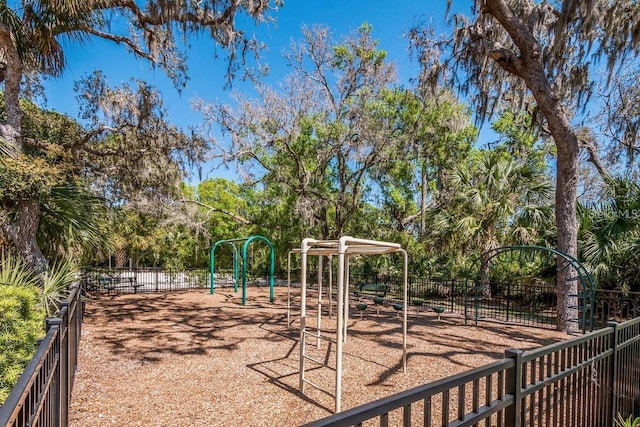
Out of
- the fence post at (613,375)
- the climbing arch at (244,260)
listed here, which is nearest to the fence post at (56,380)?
the fence post at (613,375)

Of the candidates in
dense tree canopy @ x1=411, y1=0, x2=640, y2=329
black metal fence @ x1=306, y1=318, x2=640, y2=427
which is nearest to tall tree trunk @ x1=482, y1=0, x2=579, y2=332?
dense tree canopy @ x1=411, y1=0, x2=640, y2=329

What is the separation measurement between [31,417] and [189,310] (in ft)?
29.2

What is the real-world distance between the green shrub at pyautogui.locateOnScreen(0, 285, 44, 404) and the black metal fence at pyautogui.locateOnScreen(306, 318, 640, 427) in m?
3.26

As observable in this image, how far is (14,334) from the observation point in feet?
11.2

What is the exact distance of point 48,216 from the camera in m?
6.70

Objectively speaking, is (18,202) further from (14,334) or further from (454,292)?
(454,292)

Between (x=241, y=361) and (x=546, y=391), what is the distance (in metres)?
4.19

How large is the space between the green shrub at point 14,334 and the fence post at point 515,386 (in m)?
3.60

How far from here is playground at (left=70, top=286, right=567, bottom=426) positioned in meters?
3.79

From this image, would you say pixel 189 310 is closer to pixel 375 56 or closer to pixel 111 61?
pixel 111 61

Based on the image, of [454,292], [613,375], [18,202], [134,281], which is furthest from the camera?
[454,292]

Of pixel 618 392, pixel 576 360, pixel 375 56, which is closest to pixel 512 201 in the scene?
pixel 375 56

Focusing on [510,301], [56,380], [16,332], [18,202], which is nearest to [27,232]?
[18,202]

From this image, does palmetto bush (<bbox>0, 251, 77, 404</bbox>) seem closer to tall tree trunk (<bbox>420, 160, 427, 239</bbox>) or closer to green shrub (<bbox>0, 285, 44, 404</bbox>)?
green shrub (<bbox>0, 285, 44, 404</bbox>)
